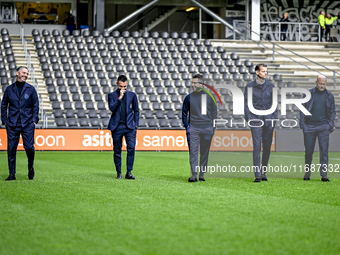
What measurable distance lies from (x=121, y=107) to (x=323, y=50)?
2295 cm

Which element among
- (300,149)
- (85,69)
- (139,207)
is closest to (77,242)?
(139,207)

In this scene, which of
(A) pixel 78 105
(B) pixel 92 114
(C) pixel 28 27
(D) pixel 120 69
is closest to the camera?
(B) pixel 92 114

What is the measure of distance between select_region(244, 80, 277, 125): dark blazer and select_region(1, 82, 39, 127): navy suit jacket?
3591mm

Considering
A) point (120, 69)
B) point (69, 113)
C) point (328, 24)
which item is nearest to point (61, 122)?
point (69, 113)

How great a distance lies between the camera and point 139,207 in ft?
19.9

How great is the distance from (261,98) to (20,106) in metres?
4.07

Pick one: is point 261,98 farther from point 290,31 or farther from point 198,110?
point 290,31

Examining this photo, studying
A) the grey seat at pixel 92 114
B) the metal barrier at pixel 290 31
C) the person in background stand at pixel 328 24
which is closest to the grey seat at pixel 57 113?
the grey seat at pixel 92 114

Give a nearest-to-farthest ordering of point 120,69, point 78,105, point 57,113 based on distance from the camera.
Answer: point 57,113
point 78,105
point 120,69

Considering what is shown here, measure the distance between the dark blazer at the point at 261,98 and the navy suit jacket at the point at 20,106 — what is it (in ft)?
11.8

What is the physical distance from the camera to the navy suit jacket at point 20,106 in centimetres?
875

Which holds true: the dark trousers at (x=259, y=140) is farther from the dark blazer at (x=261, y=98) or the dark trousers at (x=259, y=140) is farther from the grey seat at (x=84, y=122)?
the grey seat at (x=84, y=122)

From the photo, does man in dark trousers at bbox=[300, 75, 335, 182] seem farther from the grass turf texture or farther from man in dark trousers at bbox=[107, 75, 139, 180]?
man in dark trousers at bbox=[107, 75, 139, 180]

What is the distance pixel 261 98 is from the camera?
897cm
